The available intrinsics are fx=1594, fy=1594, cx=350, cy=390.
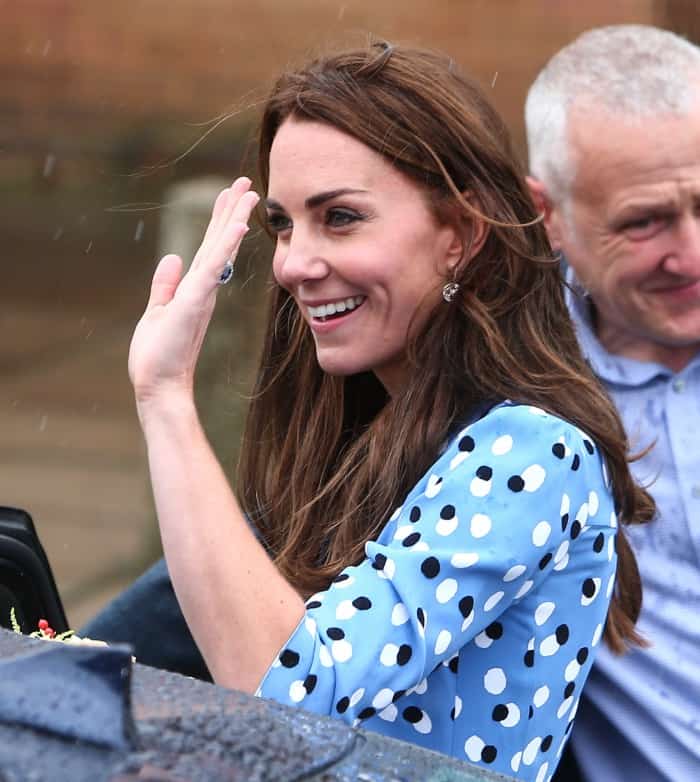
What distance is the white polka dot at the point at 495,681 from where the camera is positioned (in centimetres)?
218

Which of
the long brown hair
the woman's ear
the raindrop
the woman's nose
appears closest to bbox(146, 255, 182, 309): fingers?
the woman's nose

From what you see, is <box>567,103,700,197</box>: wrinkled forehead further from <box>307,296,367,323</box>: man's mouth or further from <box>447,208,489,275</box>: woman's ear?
<box>307,296,367,323</box>: man's mouth

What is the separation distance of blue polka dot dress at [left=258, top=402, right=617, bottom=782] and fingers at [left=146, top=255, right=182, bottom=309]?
465 mm

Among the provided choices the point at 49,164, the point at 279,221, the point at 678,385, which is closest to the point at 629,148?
the point at 678,385

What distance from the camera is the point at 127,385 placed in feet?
33.2

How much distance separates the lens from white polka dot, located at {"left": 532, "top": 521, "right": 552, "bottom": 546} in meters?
2.10

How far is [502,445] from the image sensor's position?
2.16m

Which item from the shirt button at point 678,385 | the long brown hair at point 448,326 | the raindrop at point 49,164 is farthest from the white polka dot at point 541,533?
the raindrop at point 49,164

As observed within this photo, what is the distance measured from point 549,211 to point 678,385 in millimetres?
549

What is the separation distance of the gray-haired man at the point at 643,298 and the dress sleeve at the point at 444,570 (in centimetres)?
61

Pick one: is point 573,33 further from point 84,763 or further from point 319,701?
point 84,763

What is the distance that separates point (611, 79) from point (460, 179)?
2.97 feet

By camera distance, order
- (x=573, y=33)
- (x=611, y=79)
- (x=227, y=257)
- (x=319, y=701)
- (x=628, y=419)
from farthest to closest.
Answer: (x=573, y=33) → (x=611, y=79) → (x=628, y=419) → (x=227, y=257) → (x=319, y=701)

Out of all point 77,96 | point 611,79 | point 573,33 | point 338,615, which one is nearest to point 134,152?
point 77,96
